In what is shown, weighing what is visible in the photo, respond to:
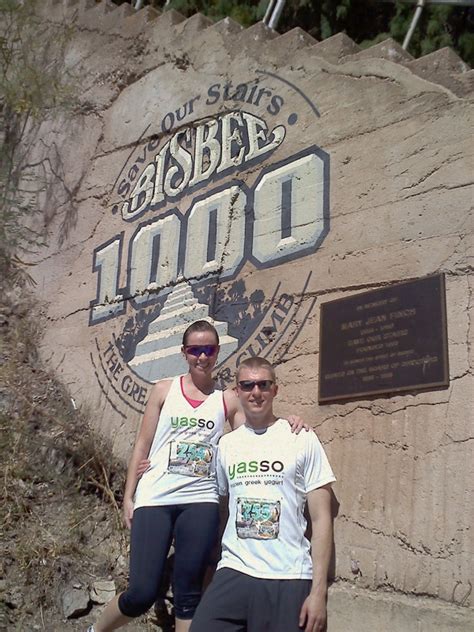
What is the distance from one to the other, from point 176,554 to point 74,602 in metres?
1.10

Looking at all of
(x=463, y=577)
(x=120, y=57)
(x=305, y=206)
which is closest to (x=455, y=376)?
(x=463, y=577)

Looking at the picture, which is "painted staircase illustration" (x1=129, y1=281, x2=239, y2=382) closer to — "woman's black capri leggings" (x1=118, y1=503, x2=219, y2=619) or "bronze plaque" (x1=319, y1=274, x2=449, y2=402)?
"bronze plaque" (x1=319, y1=274, x2=449, y2=402)

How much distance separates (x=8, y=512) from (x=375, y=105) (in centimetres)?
322

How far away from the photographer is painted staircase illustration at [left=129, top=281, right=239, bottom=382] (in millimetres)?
5238

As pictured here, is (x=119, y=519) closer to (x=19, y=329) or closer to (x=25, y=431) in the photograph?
(x=25, y=431)

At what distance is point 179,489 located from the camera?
12.2 ft

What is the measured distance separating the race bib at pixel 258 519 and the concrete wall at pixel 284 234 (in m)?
0.74

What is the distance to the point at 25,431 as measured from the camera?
551 centimetres

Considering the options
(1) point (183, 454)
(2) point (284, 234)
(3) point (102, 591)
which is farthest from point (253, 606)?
(2) point (284, 234)

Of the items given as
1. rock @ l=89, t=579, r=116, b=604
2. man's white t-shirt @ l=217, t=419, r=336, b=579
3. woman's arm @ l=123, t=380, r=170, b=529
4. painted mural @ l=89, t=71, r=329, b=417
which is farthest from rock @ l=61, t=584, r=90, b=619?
man's white t-shirt @ l=217, t=419, r=336, b=579

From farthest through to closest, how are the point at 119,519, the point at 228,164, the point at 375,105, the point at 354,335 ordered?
the point at 228,164 → the point at 119,519 → the point at 375,105 → the point at 354,335

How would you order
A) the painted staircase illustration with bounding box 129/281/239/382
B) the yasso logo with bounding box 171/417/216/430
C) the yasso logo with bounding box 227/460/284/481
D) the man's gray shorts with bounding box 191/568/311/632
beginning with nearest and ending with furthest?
the man's gray shorts with bounding box 191/568/311/632 < the yasso logo with bounding box 227/460/284/481 < the yasso logo with bounding box 171/417/216/430 < the painted staircase illustration with bounding box 129/281/239/382

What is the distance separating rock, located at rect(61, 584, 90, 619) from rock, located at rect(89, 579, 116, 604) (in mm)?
41

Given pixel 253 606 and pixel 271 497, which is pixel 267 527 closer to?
pixel 271 497
